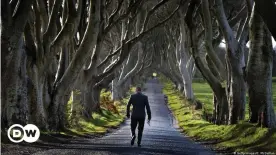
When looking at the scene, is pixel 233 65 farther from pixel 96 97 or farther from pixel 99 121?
pixel 96 97

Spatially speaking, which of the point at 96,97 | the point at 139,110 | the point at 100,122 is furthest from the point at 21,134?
the point at 96,97

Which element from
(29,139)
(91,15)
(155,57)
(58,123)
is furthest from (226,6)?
(155,57)

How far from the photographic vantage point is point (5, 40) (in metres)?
11.9

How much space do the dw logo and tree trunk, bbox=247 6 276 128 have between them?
21.6ft

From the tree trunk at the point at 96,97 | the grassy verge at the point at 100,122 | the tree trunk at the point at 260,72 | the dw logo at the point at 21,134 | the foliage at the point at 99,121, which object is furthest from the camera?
the tree trunk at the point at 96,97

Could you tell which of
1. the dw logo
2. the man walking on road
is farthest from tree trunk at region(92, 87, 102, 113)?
the man walking on road

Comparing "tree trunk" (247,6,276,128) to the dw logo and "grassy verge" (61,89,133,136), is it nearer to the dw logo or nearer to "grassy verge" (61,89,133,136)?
the dw logo

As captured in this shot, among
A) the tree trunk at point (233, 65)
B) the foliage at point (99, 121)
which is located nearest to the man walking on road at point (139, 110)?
the tree trunk at point (233, 65)

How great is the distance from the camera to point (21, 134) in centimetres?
1348

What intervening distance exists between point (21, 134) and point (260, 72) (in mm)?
7182

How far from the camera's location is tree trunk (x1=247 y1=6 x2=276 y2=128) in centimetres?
1430

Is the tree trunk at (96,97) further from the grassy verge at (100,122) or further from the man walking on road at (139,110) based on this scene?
the man walking on road at (139,110)

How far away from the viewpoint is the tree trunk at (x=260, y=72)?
46.9 feet

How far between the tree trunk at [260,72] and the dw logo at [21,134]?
260 inches
